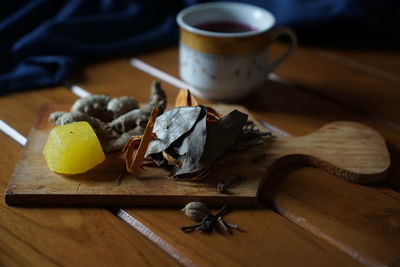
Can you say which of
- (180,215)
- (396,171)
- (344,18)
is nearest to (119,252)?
(180,215)

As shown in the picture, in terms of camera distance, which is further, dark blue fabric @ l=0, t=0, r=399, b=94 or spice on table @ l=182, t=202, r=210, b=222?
dark blue fabric @ l=0, t=0, r=399, b=94

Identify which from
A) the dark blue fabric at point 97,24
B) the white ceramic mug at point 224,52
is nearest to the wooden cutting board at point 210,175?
the white ceramic mug at point 224,52

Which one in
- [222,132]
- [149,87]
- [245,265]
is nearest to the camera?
[245,265]

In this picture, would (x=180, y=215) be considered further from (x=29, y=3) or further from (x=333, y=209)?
(x=29, y=3)

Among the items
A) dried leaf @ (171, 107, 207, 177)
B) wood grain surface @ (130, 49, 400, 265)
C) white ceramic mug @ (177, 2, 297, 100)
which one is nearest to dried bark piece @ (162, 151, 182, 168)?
dried leaf @ (171, 107, 207, 177)

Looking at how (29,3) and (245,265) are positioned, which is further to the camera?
(29,3)

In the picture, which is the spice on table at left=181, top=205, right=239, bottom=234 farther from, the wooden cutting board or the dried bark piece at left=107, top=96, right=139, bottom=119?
the dried bark piece at left=107, top=96, right=139, bottom=119

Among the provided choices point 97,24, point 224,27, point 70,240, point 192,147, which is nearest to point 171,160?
point 192,147

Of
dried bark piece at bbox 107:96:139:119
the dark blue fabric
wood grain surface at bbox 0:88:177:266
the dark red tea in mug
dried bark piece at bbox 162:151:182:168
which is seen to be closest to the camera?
wood grain surface at bbox 0:88:177:266
